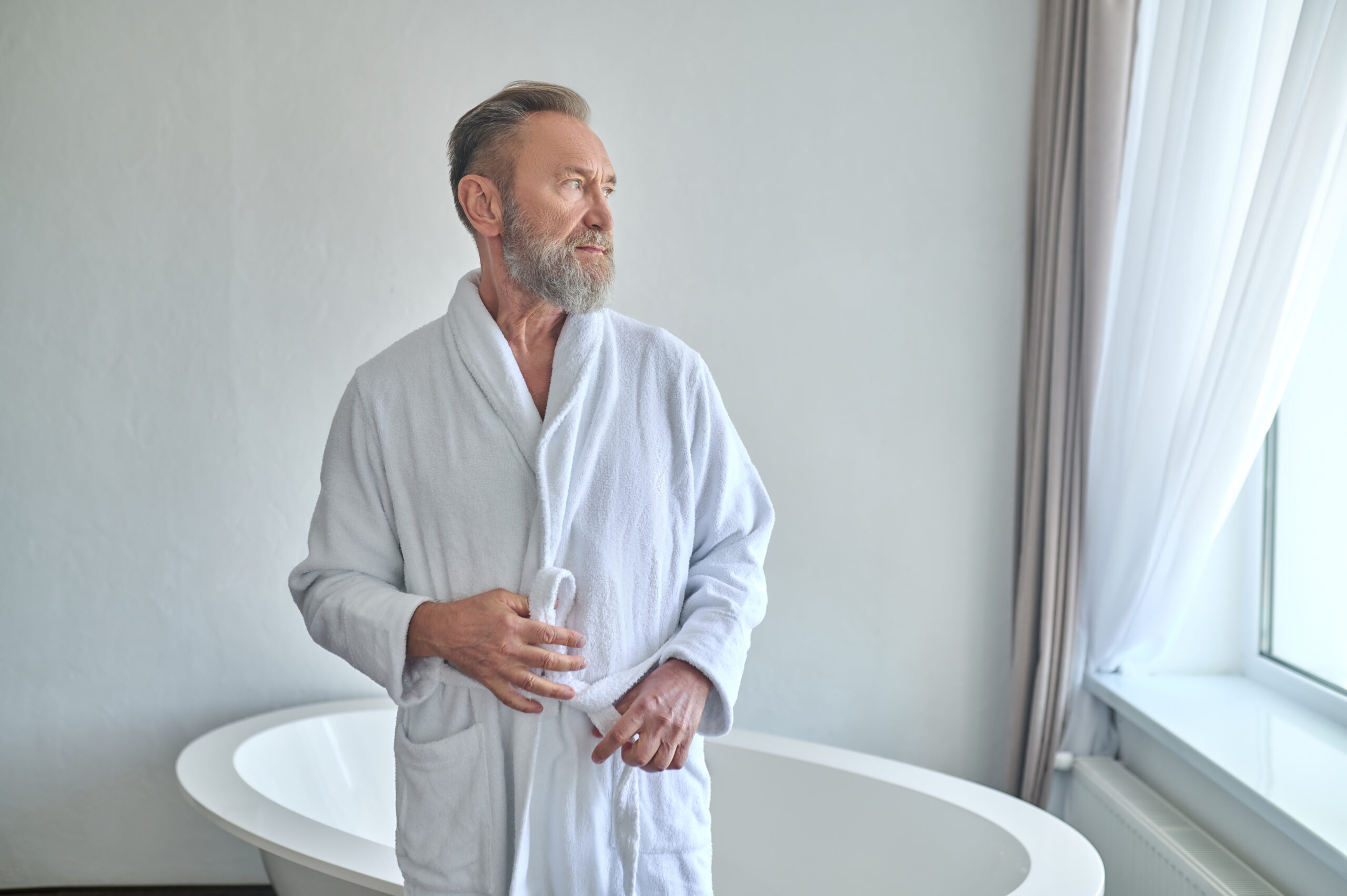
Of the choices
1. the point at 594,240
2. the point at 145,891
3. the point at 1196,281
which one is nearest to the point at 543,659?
the point at 594,240

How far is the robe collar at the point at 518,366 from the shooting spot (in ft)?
3.68

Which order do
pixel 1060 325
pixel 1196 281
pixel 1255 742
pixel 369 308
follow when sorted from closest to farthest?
pixel 1255 742, pixel 1196 281, pixel 1060 325, pixel 369 308

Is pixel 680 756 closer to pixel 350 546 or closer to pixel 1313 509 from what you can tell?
pixel 350 546

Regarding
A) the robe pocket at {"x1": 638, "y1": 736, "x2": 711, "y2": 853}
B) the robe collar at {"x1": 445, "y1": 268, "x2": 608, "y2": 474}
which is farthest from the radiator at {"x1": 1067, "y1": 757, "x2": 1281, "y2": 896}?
the robe collar at {"x1": 445, "y1": 268, "x2": 608, "y2": 474}

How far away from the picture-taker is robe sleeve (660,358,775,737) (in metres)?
1.10

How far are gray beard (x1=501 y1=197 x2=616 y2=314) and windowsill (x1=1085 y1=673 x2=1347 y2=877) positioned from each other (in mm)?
1273

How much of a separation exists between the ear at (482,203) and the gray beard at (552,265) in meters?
0.01

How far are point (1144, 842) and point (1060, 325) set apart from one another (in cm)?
107

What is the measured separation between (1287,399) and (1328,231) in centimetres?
58

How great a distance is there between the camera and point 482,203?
1187 millimetres

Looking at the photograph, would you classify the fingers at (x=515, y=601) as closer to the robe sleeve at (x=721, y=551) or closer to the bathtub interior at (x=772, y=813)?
the robe sleeve at (x=721, y=551)

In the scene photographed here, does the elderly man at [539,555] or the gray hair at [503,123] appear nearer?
the elderly man at [539,555]

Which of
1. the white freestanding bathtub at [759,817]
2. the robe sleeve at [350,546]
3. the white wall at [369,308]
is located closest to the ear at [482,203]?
the robe sleeve at [350,546]

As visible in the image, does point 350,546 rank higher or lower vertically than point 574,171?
lower
